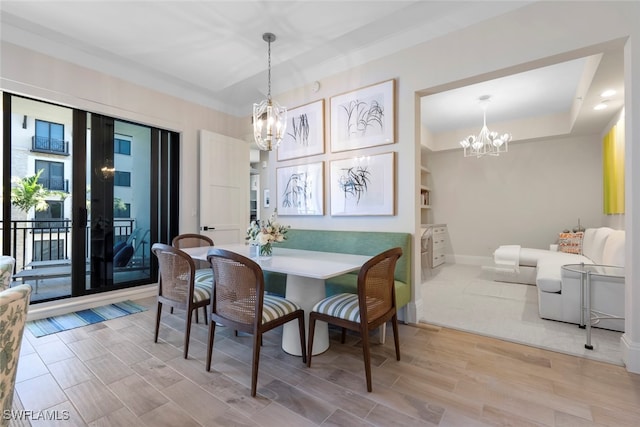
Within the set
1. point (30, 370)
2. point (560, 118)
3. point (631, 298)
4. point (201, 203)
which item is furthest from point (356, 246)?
point (560, 118)

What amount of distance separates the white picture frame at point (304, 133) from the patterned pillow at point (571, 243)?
4.24m

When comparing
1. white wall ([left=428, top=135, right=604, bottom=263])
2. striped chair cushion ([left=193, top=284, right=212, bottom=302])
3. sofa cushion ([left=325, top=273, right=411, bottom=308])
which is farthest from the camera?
white wall ([left=428, top=135, right=604, bottom=263])

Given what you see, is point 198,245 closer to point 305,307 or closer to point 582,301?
point 305,307

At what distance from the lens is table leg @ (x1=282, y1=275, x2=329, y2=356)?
2199mm

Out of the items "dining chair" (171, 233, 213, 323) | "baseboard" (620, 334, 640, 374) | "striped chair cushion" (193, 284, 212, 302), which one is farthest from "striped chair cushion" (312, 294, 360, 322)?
"baseboard" (620, 334, 640, 374)

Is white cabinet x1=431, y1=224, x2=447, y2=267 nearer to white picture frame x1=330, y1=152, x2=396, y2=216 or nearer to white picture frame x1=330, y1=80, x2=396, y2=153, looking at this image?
white picture frame x1=330, y1=152, x2=396, y2=216

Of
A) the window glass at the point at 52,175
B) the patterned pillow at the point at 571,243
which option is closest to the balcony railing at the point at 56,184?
the window glass at the point at 52,175

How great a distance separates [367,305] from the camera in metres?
1.82

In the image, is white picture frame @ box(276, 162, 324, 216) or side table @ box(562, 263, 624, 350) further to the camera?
white picture frame @ box(276, 162, 324, 216)

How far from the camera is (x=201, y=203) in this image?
161 inches

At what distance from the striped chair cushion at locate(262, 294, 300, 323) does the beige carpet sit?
1607 millimetres

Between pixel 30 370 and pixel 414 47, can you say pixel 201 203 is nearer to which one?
pixel 30 370

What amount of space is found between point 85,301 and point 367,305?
10.9 feet

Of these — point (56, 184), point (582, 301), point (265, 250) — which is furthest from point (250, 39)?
point (582, 301)
